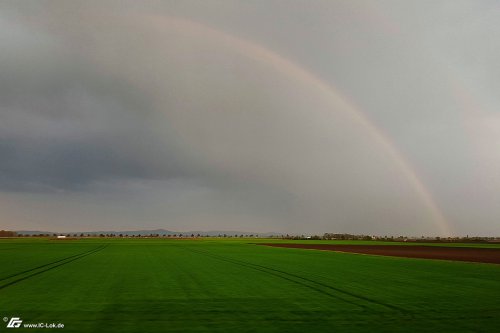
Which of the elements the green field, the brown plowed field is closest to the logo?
the green field

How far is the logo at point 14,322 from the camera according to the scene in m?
14.0

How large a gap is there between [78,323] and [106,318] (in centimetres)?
113

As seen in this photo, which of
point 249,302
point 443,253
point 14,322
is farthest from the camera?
point 443,253

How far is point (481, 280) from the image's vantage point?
28969 mm

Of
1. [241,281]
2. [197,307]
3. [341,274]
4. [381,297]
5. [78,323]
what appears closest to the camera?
[78,323]

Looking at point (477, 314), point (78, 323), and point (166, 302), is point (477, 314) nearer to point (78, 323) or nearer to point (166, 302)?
point (166, 302)

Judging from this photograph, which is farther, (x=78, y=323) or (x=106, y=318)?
(x=106, y=318)

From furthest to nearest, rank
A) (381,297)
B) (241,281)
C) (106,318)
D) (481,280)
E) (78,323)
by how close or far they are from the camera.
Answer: (481,280) → (241,281) → (381,297) → (106,318) → (78,323)

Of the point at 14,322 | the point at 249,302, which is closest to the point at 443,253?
the point at 249,302

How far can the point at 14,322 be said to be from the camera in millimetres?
14398

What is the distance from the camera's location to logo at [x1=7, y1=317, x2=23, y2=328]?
549 inches

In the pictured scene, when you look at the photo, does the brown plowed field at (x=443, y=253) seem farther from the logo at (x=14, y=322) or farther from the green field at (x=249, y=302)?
the logo at (x=14, y=322)

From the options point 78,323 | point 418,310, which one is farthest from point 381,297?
point 78,323

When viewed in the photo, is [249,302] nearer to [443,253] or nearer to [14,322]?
[14,322]
